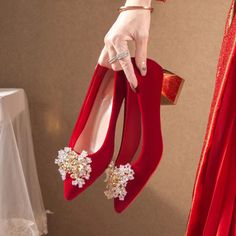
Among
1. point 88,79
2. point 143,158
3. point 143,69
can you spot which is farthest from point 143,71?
point 88,79

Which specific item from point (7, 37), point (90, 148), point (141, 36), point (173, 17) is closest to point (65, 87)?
point (7, 37)

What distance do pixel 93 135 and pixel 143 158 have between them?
0.13 metres

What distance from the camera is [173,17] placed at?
1.10 meters

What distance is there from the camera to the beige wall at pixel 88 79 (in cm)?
111

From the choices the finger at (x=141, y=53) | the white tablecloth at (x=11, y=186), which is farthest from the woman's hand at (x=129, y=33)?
the white tablecloth at (x=11, y=186)

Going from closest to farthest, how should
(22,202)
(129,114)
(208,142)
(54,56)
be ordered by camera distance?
(208,142) → (129,114) → (22,202) → (54,56)

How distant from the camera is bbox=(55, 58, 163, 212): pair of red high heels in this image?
0.57 m

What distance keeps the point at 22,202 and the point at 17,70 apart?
0.53m

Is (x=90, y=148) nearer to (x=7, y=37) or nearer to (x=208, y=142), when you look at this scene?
(x=208, y=142)

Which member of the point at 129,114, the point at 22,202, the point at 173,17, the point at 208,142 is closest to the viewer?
the point at 208,142

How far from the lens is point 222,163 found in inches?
17.9

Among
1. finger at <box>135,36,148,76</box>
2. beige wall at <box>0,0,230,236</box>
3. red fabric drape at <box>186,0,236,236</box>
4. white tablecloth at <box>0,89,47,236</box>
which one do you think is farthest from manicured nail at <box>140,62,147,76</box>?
beige wall at <box>0,0,230,236</box>

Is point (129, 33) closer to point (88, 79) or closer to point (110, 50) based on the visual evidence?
point (110, 50)

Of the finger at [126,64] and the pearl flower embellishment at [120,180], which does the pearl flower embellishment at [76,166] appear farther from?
the finger at [126,64]
